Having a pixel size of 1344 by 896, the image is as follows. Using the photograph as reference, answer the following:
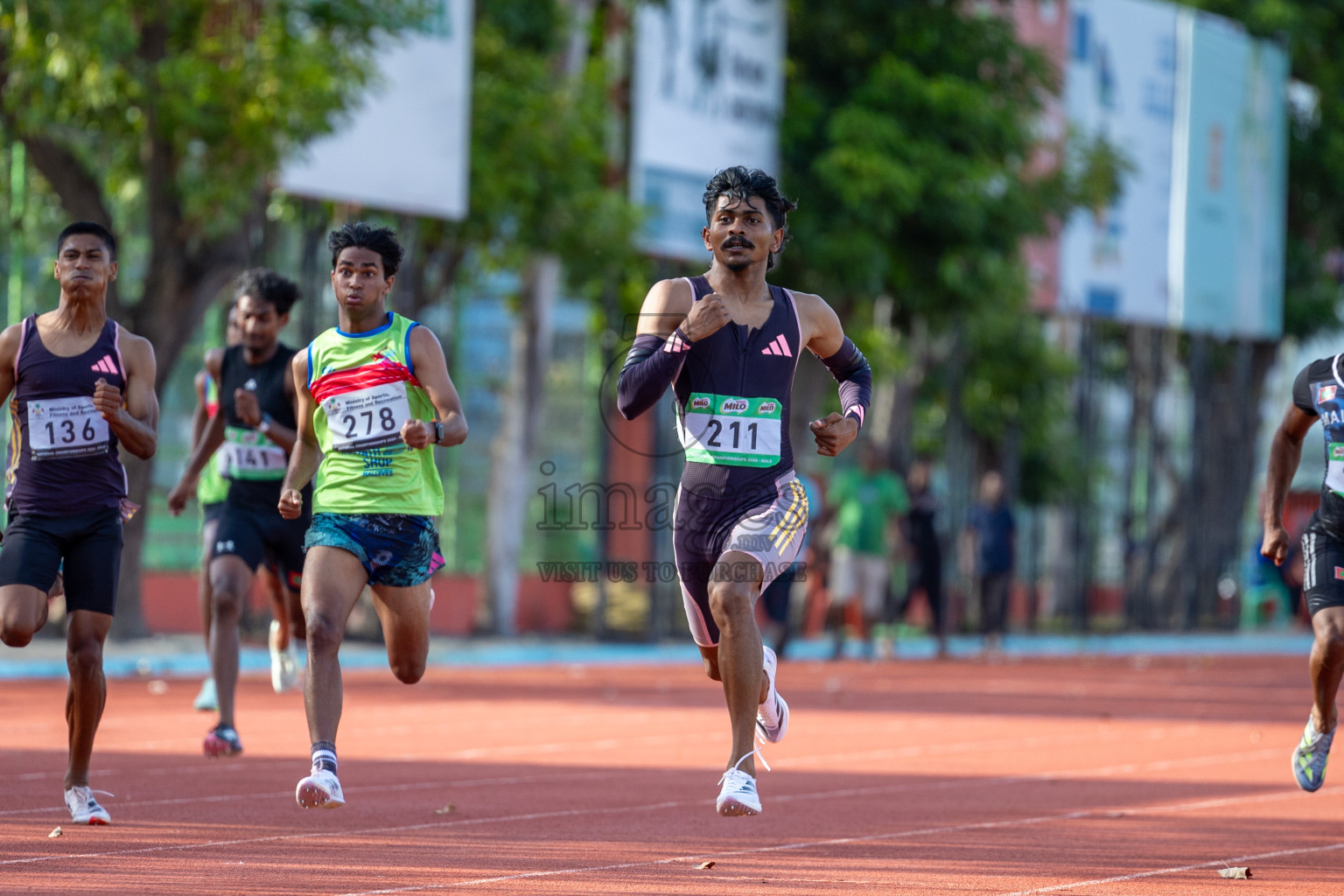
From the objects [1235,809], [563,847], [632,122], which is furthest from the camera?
[632,122]

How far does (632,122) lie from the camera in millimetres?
21859

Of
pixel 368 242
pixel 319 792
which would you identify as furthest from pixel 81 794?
pixel 368 242

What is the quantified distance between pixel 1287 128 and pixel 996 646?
1541cm

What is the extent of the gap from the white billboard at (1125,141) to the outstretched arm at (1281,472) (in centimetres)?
1986

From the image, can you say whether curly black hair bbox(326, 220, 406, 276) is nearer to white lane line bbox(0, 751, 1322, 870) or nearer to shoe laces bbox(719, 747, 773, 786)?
white lane line bbox(0, 751, 1322, 870)

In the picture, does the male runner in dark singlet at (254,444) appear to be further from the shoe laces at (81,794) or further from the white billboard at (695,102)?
the white billboard at (695,102)

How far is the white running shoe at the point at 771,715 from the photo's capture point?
7598mm

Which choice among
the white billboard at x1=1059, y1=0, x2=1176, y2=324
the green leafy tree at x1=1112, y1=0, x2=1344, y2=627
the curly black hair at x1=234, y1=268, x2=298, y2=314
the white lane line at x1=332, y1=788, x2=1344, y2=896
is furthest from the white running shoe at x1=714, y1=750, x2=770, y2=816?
the green leafy tree at x1=1112, y1=0, x2=1344, y2=627

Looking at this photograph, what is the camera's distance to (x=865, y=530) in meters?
20.1

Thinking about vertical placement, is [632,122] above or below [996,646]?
above

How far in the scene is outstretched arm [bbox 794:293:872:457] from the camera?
7.45 m

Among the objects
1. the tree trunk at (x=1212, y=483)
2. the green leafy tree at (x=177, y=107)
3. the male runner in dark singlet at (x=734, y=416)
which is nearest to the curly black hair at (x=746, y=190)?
the male runner in dark singlet at (x=734, y=416)

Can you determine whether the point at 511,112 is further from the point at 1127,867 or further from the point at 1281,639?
the point at 1281,639

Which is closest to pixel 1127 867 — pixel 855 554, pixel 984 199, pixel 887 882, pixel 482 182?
pixel 887 882
